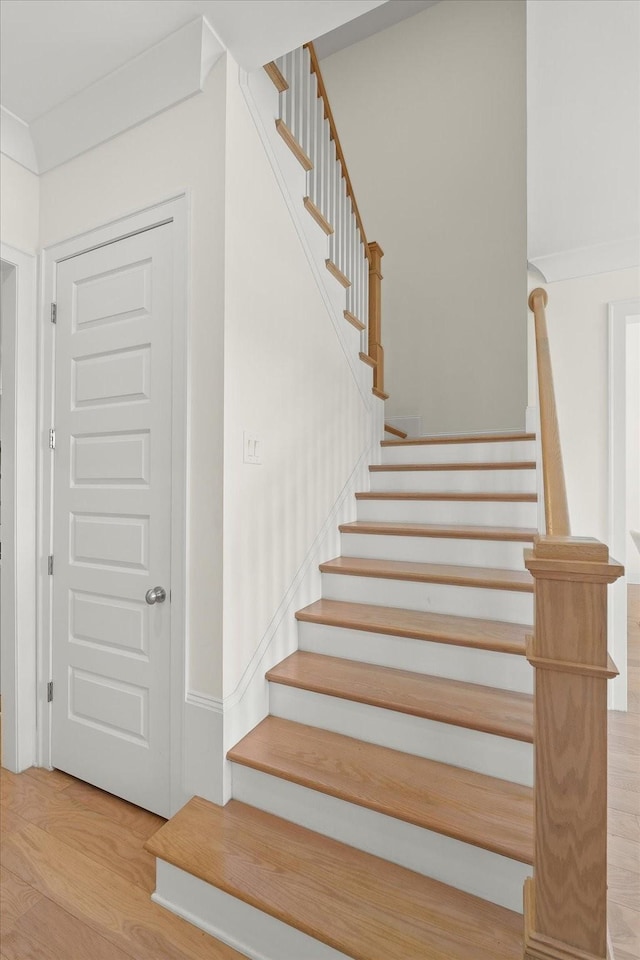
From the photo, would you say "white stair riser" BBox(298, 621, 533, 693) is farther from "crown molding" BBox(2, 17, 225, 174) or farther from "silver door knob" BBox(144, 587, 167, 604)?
"crown molding" BBox(2, 17, 225, 174)

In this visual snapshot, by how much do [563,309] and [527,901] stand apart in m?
2.84

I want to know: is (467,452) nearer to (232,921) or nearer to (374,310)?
(374,310)

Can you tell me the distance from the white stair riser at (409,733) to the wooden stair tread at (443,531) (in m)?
0.89

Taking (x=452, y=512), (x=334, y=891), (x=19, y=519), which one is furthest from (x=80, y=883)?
(x=452, y=512)

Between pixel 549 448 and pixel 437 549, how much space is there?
102cm

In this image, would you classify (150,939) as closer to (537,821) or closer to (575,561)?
(537,821)

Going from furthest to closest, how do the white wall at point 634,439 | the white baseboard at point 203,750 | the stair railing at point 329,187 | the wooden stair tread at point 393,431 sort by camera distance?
the white wall at point 634,439
the wooden stair tread at point 393,431
the stair railing at point 329,187
the white baseboard at point 203,750

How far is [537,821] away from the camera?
0.89 meters

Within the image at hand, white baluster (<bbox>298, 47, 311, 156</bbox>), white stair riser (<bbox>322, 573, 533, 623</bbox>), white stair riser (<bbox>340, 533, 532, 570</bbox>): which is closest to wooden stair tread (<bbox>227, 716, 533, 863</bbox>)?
white stair riser (<bbox>322, 573, 533, 623</bbox>)

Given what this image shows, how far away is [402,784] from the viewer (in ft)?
4.73

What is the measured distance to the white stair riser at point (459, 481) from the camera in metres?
2.57

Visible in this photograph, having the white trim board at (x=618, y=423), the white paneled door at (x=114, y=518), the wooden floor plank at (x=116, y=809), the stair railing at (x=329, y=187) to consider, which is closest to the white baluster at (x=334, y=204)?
the stair railing at (x=329, y=187)

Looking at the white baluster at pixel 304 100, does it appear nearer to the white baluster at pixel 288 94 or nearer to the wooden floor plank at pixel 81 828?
the white baluster at pixel 288 94

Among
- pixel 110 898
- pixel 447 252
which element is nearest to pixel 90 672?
pixel 110 898
